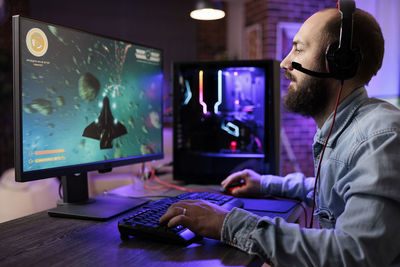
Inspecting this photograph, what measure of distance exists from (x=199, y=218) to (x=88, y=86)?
52cm

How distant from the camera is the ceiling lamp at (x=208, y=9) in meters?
2.46

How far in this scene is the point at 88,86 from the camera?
3.43 ft

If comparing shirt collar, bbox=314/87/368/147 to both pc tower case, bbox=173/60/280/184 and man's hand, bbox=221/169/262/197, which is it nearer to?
man's hand, bbox=221/169/262/197

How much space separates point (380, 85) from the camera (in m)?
3.80

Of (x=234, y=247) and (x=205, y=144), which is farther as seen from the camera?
(x=205, y=144)

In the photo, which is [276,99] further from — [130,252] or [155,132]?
[130,252]

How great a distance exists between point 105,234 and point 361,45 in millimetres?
753

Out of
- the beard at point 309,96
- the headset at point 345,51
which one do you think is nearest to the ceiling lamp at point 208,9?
the beard at point 309,96

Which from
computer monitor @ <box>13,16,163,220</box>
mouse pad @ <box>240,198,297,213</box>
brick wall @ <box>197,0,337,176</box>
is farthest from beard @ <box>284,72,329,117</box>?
brick wall @ <box>197,0,337,176</box>

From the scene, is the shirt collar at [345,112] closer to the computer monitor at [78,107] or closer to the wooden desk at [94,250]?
the wooden desk at [94,250]

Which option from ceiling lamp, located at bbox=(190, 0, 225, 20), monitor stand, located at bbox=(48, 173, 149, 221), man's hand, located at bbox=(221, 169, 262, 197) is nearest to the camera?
monitor stand, located at bbox=(48, 173, 149, 221)

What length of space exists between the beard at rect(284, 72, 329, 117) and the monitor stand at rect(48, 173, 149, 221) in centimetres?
55

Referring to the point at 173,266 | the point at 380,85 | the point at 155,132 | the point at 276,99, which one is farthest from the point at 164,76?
the point at 380,85

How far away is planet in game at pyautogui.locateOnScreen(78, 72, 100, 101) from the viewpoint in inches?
40.3
